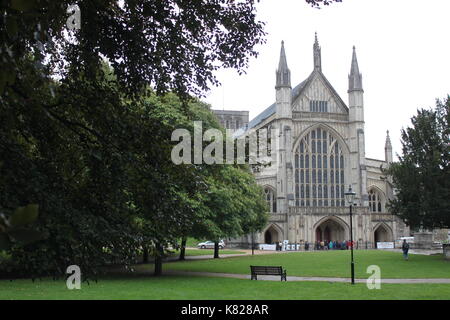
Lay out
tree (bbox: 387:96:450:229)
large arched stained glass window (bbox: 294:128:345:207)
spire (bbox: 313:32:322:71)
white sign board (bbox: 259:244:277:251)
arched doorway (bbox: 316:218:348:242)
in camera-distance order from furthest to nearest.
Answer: spire (bbox: 313:32:322:71) < large arched stained glass window (bbox: 294:128:345:207) < arched doorway (bbox: 316:218:348:242) < white sign board (bbox: 259:244:277:251) < tree (bbox: 387:96:450:229)

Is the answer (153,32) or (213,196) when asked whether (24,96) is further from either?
(213,196)

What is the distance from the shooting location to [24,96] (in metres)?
5.61

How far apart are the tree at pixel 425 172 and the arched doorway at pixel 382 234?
27.6m

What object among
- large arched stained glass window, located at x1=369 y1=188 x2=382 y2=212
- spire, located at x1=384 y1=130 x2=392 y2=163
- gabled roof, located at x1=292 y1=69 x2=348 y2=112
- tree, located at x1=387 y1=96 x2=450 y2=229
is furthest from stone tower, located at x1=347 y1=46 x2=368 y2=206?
tree, located at x1=387 y1=96 x2=450 y2=229

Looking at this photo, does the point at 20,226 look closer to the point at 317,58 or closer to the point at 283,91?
the point at 283,91

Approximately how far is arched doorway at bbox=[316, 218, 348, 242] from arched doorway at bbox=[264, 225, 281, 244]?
512 centimetres

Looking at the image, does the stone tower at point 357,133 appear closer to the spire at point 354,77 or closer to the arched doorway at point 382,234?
the spire at point 354,77

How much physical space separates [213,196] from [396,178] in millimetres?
15399

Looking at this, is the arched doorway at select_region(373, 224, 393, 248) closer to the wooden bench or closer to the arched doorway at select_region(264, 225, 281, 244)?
the arched doorway at select_region(264, 225, 281, 244)

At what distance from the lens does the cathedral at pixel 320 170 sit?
56.6 m

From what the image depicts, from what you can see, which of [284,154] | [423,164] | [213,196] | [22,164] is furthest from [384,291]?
[284,154]

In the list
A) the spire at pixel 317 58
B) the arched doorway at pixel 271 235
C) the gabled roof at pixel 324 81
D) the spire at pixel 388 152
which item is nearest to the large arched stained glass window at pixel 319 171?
the arched doorway at pixel 271 235

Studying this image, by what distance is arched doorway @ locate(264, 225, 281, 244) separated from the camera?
2258 inches
